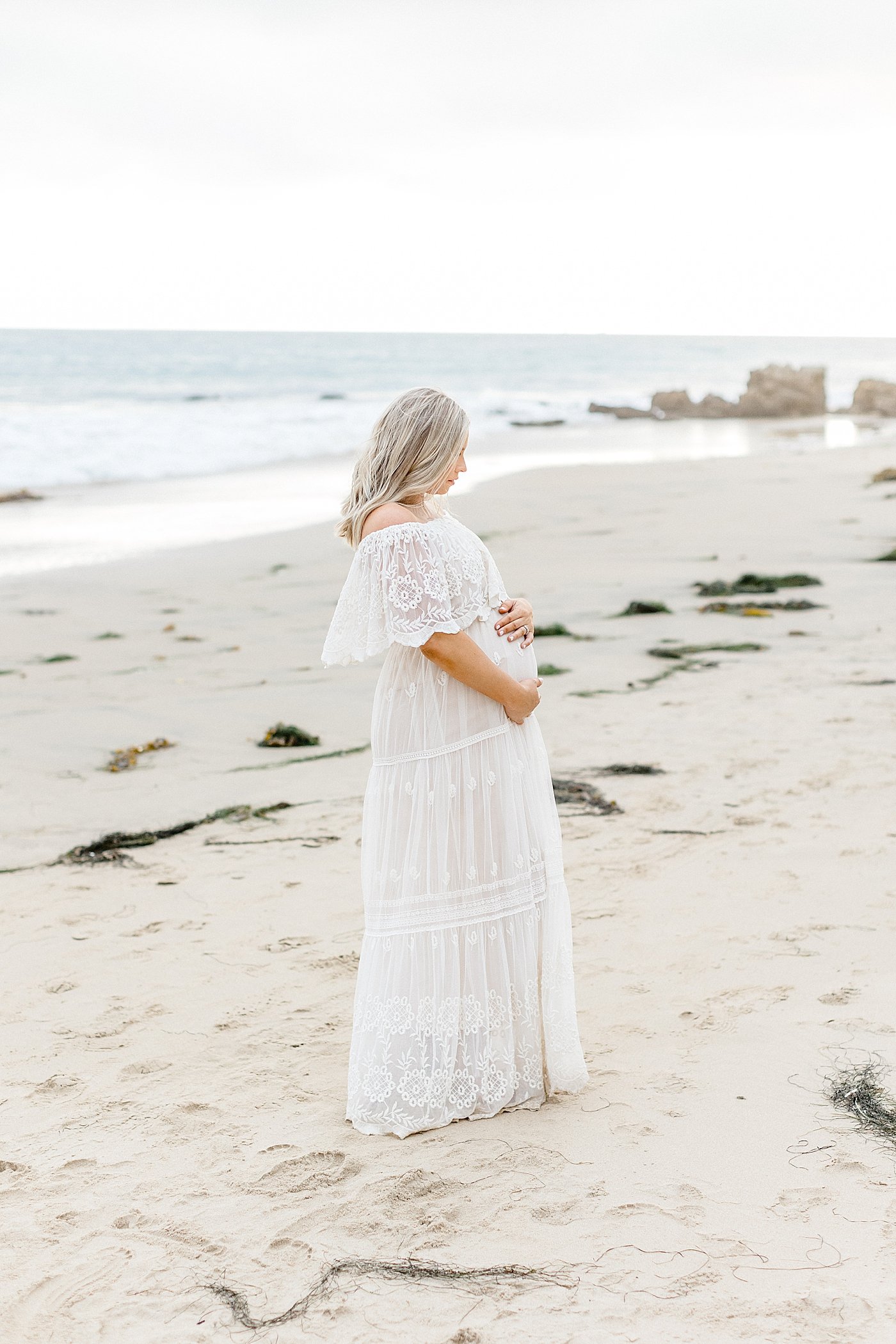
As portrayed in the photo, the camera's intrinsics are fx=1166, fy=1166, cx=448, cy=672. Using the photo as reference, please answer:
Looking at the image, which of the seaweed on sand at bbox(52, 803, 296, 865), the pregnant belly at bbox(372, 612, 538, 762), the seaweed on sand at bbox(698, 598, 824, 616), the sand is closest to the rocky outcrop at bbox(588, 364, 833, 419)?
the seaweed on sand at bbox(698, 598, 824, 616)

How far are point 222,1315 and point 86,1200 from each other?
0.57m

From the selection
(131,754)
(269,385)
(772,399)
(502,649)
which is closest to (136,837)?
(131,754)

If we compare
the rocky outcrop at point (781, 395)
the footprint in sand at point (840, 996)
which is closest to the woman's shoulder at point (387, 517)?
the footprint in sand at point (840, 996)

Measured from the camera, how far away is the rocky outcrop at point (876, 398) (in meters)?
33.6

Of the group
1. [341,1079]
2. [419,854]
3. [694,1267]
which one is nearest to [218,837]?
[341,1079]

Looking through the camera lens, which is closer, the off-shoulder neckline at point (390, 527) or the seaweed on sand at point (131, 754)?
the off-shoulder neckline at point (390, 527)

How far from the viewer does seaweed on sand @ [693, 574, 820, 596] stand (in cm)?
957

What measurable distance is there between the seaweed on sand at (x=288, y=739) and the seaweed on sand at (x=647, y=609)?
11.4 ft

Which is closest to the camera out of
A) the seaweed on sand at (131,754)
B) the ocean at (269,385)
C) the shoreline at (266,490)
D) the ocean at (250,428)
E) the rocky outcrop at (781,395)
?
the seaweed on sand at (131,754)

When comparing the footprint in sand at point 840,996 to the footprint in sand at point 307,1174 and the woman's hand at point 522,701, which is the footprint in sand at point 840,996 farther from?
the footprint in sand at point 307,1174

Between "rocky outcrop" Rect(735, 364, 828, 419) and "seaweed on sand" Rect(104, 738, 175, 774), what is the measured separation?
31400mm

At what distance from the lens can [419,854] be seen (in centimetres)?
302

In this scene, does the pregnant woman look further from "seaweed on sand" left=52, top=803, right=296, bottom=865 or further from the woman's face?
"seaweed on sand" left=52, top=803, right=296, bottom=865

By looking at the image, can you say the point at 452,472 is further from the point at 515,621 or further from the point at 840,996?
the point at 840,996
